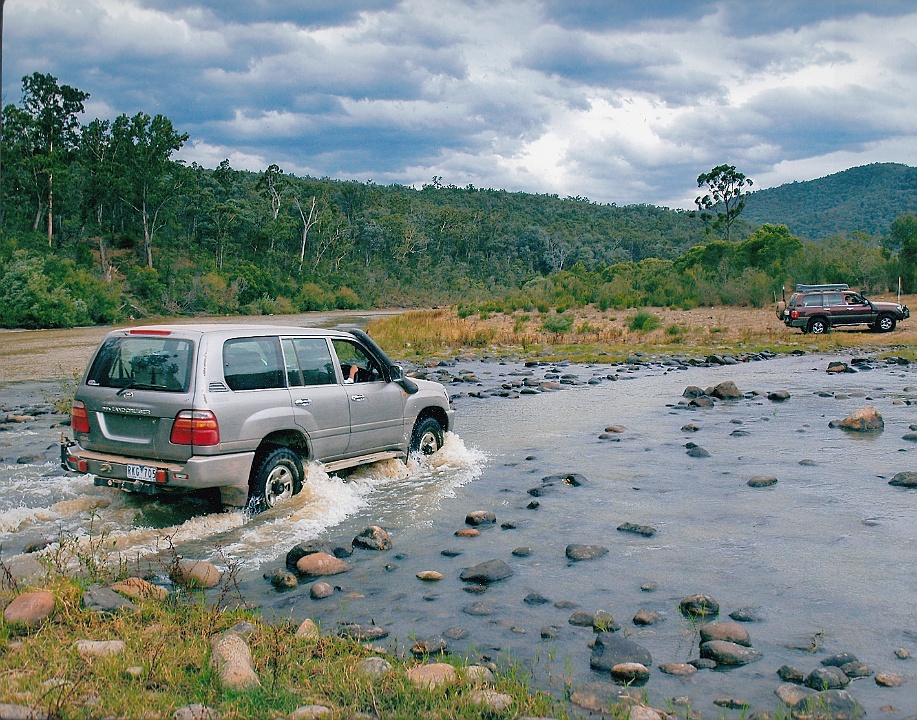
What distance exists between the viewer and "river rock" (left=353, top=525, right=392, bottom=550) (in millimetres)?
7828

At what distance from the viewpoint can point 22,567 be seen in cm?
644

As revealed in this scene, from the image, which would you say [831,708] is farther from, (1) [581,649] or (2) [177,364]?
(2) [177,364]

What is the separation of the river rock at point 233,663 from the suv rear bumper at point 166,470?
9.61 feet

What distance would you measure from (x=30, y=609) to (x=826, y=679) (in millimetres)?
4668

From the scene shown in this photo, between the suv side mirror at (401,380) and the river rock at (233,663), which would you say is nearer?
the river rock at (233,663)

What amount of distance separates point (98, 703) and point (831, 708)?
11.9 feet

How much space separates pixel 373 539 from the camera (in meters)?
7.88

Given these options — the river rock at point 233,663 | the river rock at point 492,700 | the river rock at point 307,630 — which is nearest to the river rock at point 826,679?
the river rock at point 492,700

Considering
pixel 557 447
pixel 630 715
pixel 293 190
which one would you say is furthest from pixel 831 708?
pixel 293 190

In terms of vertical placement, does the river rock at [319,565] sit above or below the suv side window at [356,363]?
below

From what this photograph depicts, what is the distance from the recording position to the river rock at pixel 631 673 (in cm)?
499

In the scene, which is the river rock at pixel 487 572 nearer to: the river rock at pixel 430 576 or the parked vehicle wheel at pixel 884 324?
the river rock at pixel 430 576

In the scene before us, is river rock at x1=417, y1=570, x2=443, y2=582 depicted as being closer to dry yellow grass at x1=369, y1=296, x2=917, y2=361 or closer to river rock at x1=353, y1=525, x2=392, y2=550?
river rock at x1=353, y1=525, x2=392, y2=550

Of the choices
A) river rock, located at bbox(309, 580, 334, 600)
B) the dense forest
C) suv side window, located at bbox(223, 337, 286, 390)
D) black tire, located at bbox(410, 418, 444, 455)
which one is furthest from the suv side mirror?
the dense forest
